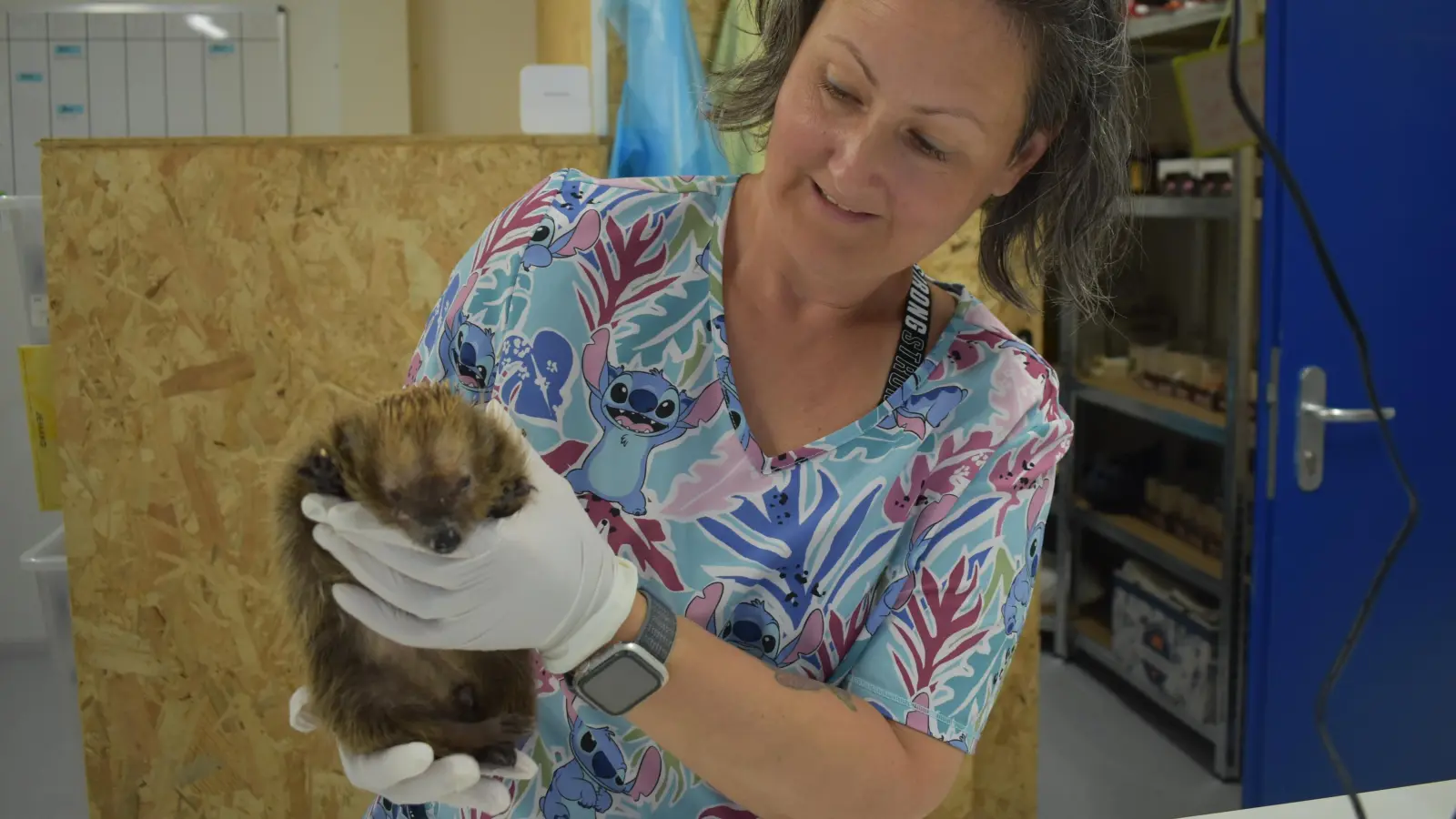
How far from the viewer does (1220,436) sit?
323cm

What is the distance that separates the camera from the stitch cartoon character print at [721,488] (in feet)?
3.46

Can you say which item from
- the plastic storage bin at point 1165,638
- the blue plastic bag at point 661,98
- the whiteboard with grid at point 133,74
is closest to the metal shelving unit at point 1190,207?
the plastic storage bin at point 1165,638

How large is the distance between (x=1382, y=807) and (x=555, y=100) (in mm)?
2088

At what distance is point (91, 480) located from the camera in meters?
2.41

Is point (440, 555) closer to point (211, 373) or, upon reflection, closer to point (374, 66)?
point (211, 373)

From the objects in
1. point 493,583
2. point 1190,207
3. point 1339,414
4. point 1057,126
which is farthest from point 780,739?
point 1190,207

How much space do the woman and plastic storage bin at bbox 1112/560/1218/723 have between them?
2.59 m

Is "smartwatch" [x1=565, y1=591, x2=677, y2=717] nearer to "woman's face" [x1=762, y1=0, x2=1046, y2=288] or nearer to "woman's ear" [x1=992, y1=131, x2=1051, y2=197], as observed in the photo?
"woman's face" [x1=762, y1=0, x2=1046, y2=288]

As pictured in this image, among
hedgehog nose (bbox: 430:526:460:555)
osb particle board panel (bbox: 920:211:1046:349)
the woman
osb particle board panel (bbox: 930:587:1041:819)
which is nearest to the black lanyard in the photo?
the woman

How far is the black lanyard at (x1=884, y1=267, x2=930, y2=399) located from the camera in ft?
3.76

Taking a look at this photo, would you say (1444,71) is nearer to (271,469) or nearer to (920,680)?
(920,680)

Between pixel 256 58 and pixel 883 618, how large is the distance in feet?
13.2

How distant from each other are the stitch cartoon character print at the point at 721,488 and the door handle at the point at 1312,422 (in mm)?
1853

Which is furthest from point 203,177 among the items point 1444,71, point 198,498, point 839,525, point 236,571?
point 1444,71
